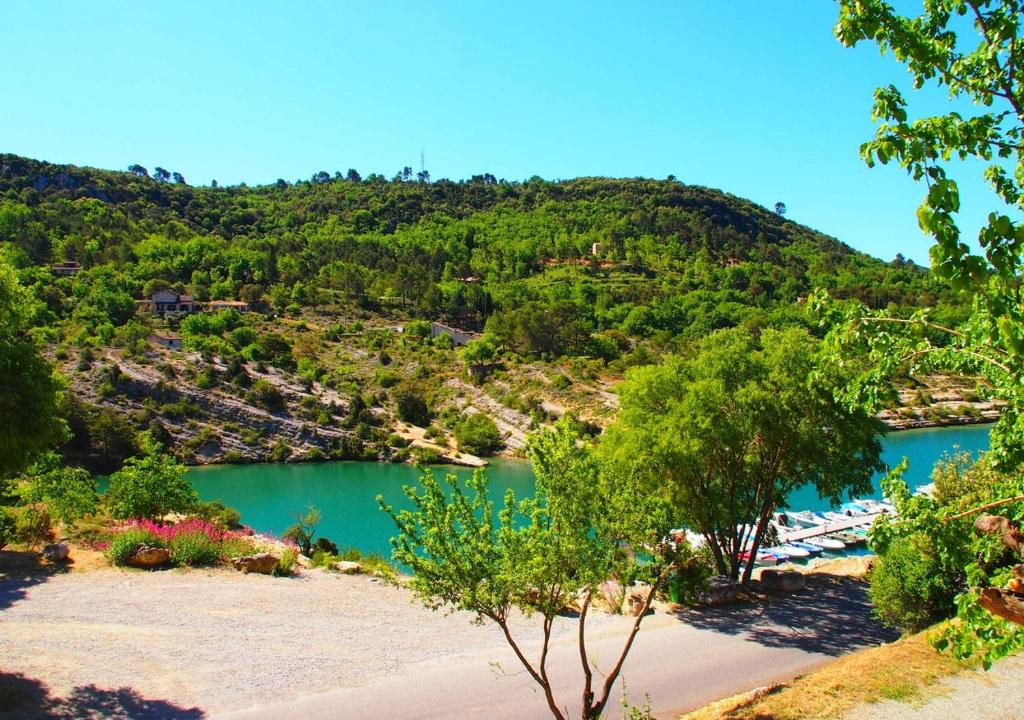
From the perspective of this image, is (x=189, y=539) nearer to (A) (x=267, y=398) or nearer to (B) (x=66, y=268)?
(A) (x=267, y=398)

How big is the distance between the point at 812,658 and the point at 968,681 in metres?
3.04

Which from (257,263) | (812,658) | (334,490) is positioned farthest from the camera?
(257,263)

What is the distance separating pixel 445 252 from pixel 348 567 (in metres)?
105

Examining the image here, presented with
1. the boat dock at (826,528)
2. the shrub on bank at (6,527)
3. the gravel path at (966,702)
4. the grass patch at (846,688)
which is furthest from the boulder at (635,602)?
the boat dock at (826,528)

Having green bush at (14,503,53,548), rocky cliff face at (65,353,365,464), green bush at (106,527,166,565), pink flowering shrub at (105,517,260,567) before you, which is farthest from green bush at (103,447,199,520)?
rocky cliff face at (65,353,365,464)

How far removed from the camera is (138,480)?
67.4ft

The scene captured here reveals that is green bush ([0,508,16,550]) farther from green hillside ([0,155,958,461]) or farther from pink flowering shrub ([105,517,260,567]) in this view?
green hillside ([0,155,958,461])

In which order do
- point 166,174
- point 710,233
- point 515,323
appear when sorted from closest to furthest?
point 515,323
point 710,233
point 166,174

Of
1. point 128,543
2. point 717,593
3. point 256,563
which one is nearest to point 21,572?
point 128,543

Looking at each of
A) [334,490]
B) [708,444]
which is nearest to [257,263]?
[334,490]

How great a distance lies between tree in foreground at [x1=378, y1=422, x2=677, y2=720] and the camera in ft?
25.4

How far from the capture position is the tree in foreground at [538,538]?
25.4 ft

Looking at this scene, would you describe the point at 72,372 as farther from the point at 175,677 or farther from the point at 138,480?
the point at 175,677

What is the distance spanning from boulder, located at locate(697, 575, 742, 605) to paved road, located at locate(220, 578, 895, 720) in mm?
392
